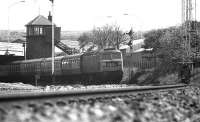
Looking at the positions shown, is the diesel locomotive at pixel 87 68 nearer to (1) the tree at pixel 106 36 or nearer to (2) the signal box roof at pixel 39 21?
(2) the signal box roof at pixel 39 21

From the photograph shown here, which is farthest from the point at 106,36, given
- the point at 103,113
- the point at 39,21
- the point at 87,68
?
the point at 103,113

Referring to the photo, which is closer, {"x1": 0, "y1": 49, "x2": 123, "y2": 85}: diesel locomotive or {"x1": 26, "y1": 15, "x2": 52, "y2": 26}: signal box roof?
{"x1": 0, "y1": 49, "x2": 123, "y2": 85}: diesel locomotive

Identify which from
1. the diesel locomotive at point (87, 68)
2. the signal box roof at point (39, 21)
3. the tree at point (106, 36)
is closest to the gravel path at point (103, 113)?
the diesel locomotive at point (87, 68)

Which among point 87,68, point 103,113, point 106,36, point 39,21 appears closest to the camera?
point 103,113

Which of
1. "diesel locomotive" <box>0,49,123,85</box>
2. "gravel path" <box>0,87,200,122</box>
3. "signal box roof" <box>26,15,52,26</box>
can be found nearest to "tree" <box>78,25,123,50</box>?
"signal box roof" <box>26,15,52,26</box>

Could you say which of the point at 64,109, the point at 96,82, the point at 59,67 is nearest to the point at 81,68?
the point at 96,82

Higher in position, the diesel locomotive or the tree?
the tree

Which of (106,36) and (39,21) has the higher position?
(39,21)

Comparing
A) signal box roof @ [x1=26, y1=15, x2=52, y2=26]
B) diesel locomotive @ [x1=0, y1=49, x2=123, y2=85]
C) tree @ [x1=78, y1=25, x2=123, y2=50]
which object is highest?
signal box roof @ [x1=26, y1=15, x2=52, y2=26]

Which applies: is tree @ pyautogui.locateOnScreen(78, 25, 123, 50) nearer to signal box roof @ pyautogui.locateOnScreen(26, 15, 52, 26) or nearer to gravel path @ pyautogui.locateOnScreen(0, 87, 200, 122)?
signal box roof @ pyautogui.locateOnScreen(26, 15, 52, 26)

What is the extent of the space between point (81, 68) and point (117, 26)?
47376 millimetres

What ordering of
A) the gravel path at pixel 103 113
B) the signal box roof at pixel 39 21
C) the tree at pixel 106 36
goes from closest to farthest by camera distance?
the gravel path at pixel 103 113
the signal box roof at pixel 39 21
the tree at pixel 106 36

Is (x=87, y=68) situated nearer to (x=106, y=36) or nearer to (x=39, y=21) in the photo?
(x=39, y=21)

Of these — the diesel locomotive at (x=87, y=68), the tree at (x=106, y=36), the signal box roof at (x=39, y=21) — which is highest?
the signal box roof at (x=39, y=21)
